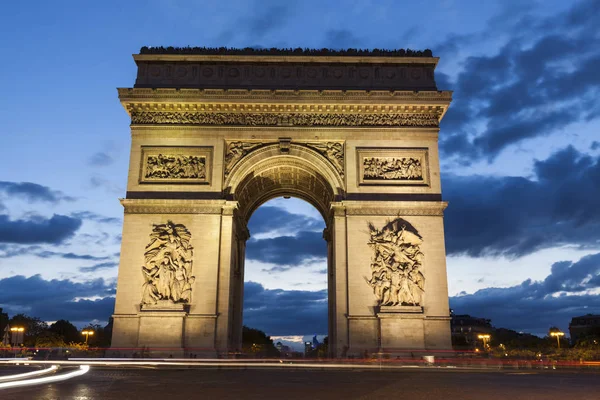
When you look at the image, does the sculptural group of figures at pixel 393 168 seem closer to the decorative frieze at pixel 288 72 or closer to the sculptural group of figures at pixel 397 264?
the sculptural group of figures at pixel 397 264

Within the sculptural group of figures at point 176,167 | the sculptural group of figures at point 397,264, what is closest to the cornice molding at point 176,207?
the sculptural group of figures at point 176,167

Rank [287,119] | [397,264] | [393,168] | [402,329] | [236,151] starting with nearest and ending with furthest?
[402,329]
[397,264]
[393,168]
[236,151]
[287,119]

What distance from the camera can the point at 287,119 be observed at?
83.0 feet

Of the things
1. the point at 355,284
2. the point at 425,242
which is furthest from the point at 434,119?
the point at 355,284

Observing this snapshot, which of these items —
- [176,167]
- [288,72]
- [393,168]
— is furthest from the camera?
[288,72]

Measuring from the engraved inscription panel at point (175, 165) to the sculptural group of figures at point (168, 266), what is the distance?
7.21ft

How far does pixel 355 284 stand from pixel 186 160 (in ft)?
30.8

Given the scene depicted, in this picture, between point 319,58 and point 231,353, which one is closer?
point 231,353

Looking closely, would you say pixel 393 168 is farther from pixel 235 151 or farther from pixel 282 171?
pixel 235 151

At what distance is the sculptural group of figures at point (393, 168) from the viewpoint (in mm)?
24547

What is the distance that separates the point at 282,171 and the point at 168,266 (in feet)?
25.2

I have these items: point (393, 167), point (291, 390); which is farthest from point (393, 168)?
point (291, 390)

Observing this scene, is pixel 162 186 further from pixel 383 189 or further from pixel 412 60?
pixel 412 60

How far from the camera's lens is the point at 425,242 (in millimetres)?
23531
